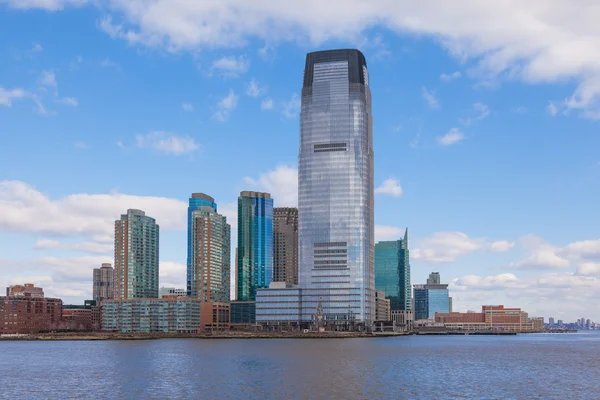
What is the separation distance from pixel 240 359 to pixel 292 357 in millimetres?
11832

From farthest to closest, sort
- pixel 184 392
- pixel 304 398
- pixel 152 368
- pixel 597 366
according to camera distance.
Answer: pixel 597 366 < pixel 152 368 < pixel 184 392 < pixel 304 398

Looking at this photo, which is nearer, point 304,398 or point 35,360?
point 304,398

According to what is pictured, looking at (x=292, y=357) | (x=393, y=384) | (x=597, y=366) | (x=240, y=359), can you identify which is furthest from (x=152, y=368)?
(x=597, y=366)

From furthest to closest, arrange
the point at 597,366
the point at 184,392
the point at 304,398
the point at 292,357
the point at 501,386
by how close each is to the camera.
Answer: the point at 292,357
the point at 597,366
the point at 501,386
the point at 184,392
the point at 304,398

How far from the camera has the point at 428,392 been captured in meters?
93.3

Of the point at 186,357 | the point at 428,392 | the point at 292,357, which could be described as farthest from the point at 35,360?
the point at 428,392

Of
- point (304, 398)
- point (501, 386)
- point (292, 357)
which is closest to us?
point (304, 398)

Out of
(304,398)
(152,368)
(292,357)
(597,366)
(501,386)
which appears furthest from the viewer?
(292,357)

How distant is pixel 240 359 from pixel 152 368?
24.0 meters

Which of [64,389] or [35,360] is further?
[35,360]

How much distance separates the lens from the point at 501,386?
10025cm

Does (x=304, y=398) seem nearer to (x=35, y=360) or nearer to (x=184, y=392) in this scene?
(x=184, y=392)

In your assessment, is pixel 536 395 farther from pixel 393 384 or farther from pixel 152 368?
pixel 152 368

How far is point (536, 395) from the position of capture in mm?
90125
